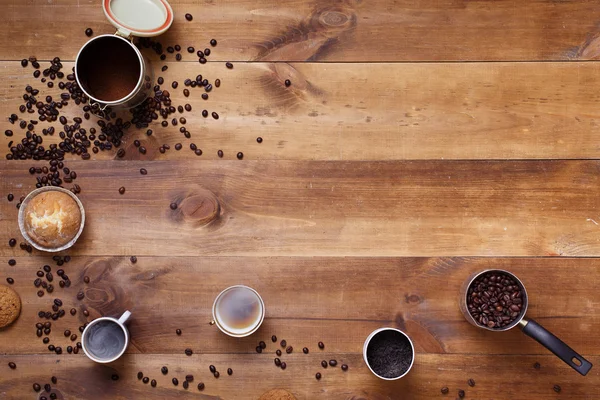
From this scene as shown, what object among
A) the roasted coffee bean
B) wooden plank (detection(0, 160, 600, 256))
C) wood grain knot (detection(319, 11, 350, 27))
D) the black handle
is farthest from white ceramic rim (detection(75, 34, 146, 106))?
the roasted coffee bean

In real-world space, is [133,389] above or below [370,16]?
below

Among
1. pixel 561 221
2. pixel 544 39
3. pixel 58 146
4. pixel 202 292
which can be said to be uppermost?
pixel 544 39

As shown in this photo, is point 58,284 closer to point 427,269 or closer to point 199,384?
point 199,384

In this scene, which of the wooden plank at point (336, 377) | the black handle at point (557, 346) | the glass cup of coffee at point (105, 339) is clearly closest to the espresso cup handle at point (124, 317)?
the glass cup of coffee at point (105, 339)

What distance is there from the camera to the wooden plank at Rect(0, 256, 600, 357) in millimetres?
1864

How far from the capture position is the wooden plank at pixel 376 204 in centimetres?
187

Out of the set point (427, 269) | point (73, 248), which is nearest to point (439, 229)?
point (427, 269)

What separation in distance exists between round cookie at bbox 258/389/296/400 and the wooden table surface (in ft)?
0.11

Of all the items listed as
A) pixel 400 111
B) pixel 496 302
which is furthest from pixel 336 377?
pixel 400 111

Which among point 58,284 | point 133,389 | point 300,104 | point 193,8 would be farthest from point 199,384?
point 193,8

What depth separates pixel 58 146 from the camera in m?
1.86

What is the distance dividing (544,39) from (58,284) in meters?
1.83

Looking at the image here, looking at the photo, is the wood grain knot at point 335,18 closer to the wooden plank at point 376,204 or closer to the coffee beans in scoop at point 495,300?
the wooden plank at point 376,204

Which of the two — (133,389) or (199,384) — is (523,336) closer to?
(199,384)
